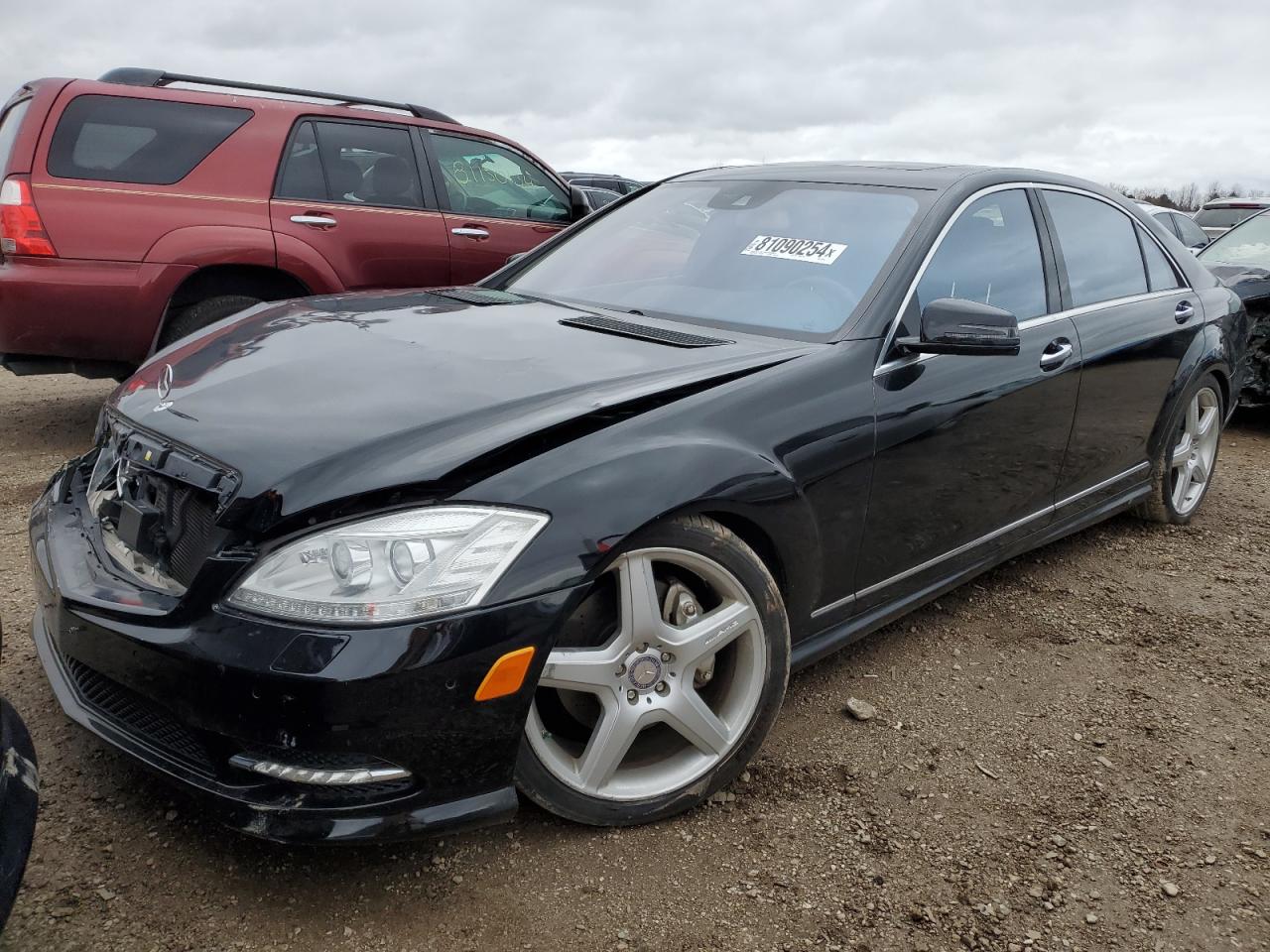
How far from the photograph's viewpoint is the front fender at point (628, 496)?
1948 mm

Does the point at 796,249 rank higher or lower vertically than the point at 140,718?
higher

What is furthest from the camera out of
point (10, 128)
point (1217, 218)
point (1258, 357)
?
point (1217, 218)

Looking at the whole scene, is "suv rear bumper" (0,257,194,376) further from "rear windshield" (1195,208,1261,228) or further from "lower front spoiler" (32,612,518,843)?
"rear windshield" (1195,208,1261,228)

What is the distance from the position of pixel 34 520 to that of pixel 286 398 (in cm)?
82

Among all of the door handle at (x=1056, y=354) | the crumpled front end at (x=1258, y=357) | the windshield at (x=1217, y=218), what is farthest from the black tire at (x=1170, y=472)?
the windshield at (x=1217, y=218)

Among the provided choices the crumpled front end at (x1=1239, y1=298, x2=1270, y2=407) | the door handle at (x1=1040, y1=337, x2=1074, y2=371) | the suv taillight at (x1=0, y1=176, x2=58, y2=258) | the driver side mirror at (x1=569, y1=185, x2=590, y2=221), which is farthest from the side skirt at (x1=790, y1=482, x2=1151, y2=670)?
the suv taillight at (x1=0, y1=176, x2=58, y2=258)

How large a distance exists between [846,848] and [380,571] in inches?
48.1

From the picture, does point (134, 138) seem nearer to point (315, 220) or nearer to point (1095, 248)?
point (315, 220)

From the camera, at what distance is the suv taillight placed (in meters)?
4.62

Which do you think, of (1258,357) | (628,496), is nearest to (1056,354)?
(628,496)

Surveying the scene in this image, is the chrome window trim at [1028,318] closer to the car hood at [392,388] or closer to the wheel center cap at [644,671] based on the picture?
the car hood at [392,388]

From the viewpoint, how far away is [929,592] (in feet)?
10.0

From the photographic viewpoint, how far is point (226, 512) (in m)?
1.91

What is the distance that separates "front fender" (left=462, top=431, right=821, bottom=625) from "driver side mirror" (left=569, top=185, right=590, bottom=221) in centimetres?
418
